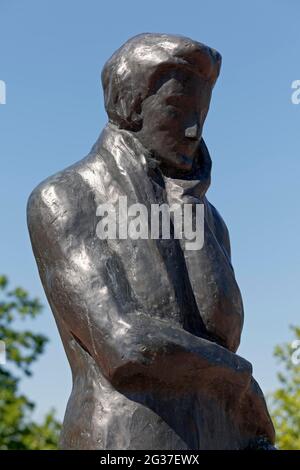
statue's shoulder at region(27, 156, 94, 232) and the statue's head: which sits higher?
the statue's head

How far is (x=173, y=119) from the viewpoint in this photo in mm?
4277

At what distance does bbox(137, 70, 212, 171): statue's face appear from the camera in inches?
168

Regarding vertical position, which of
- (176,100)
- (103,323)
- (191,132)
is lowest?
(103,323)

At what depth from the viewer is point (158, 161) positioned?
4289 mm

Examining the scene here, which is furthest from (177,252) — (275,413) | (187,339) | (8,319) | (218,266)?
(275,413)

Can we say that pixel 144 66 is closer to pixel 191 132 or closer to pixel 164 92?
pixel 164 92

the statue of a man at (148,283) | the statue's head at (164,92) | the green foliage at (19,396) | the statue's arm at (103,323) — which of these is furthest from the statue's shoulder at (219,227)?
the green foliage at (19,396)

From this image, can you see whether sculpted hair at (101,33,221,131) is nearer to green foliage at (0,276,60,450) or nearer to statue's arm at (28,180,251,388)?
statue's arm at (28,180,251,388)

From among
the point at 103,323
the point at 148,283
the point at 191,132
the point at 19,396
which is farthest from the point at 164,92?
the point at 19,396

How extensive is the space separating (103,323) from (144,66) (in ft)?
4.41

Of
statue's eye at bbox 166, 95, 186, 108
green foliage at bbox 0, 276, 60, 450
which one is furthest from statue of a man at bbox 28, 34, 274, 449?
green foliage at bbox 0, 276, 60, 450

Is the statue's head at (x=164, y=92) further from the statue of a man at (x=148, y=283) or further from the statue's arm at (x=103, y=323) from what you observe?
the statue's arm at (x=103, y=323)

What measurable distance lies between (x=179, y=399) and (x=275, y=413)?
18698mm

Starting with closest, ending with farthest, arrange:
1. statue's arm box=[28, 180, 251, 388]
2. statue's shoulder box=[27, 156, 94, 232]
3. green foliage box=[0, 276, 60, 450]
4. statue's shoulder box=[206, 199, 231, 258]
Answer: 1. statue's arm box=[28, 180, 251, 388]
2. statue's shoulder box=[27, 156, 94, 232]
3. statue's shoulder box=[206, 199, 231, 258]
4. green foliage box=[0, 276, 60, 450]
